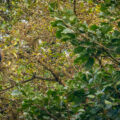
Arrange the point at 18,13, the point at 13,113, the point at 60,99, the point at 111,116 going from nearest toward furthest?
the point at 111,116 < the point at 60,99 < the point at 13,113 < the point at 18,13

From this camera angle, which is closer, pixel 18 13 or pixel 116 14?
pixel 116 14

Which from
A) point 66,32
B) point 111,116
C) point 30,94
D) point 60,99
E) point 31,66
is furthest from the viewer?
point 31,66

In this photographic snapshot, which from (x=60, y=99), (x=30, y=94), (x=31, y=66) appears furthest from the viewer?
(x=31, y=66)

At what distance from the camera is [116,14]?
265 cm

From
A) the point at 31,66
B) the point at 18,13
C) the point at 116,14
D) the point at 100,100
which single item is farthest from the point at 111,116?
the point at 18,13

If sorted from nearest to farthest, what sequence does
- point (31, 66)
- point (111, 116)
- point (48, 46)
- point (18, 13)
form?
point (111, 116)
point (31, 66)
point (48, 46)
point (18, 13)

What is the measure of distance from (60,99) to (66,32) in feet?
2.62

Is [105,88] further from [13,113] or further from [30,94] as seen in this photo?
[13,113]

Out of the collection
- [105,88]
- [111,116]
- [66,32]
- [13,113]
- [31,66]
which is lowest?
[13,113]

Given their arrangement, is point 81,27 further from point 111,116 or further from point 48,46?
point 48,46

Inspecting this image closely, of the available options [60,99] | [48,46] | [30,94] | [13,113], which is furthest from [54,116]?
[48,46]

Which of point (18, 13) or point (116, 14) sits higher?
point (116, 14)

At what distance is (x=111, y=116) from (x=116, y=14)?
45.3 inches

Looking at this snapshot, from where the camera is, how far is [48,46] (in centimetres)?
529
